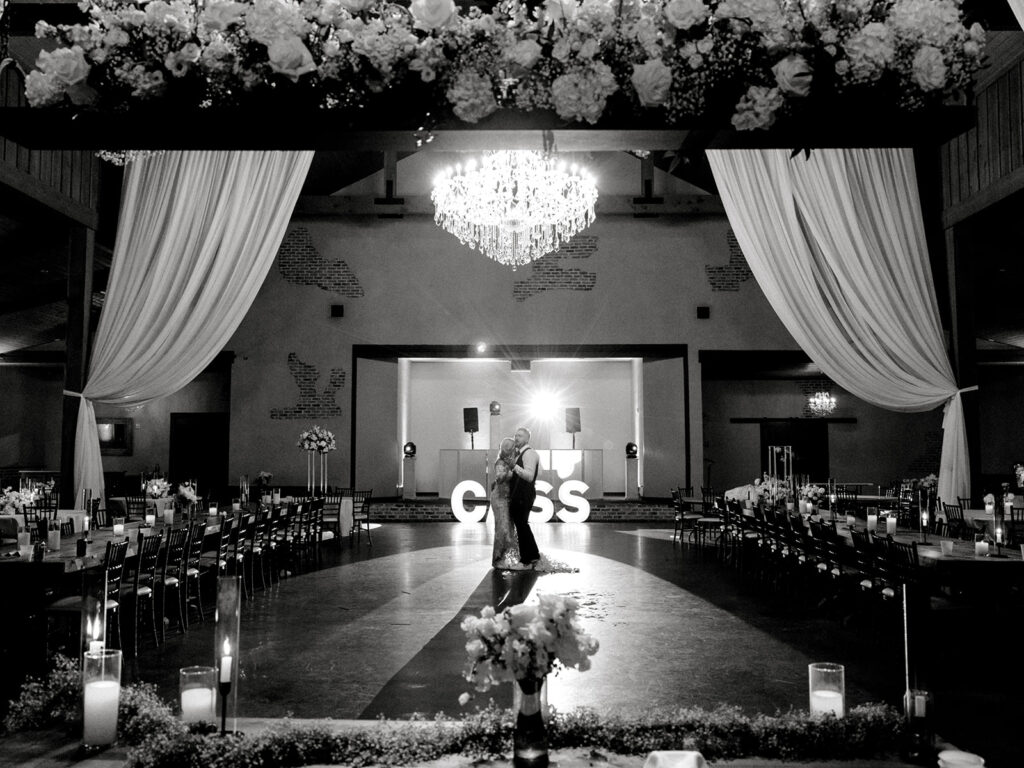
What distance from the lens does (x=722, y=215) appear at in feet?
53.9

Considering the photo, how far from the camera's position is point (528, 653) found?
2.17m

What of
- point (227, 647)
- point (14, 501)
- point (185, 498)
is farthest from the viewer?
point (185, 498)

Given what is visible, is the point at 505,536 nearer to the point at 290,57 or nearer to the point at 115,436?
the point at 290,57

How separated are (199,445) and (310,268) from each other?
4.99m

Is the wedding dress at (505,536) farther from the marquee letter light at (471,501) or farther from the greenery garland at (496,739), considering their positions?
the greenery garland at (496,739)

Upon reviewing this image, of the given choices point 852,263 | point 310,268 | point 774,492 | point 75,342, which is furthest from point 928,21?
point 310,268

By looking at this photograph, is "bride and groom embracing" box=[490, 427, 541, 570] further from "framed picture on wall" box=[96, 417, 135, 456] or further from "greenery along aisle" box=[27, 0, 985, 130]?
"framed picture on wall" box=[96, 417, 135, 456]

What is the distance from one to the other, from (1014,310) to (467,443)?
35.6ft

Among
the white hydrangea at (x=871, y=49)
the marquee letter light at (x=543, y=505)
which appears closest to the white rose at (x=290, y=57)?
the white hydrangea at (x=871, y=49)

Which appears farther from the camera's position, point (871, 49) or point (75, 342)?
point (75, 342)

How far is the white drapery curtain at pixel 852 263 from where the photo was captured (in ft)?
27.1

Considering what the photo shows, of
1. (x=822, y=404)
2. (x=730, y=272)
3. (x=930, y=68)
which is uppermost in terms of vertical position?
(x=730, y=272)

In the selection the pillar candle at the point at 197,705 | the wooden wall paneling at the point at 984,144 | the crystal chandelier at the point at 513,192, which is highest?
the wooden wall paneling at the point at 984,144

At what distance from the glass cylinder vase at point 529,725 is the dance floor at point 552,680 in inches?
51.2
